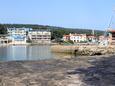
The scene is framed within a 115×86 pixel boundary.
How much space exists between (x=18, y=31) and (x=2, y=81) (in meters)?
168

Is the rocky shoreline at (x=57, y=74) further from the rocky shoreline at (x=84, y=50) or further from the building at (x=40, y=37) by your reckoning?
the building at (x=40, y=37)

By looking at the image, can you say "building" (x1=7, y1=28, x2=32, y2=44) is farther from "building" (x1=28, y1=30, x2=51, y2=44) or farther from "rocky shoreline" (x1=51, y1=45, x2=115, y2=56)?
"rocky shoreline" (x1=51, y1=45, x2=115, y2=56)

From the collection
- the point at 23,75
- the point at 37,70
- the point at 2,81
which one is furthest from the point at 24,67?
the point at 2,81

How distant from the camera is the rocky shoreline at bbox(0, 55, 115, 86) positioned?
20.3 feet

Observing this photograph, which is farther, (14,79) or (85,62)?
(85,62)

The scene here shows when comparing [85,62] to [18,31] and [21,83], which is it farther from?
[18,31]

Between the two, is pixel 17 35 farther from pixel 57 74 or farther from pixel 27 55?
pixel 57 74

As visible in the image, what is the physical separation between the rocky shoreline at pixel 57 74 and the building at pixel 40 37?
160 meters

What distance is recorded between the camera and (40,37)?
173250 mm

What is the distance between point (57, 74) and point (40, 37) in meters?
167

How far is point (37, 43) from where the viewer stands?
172500mm

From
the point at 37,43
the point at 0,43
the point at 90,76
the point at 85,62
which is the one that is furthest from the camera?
the point at 37,43

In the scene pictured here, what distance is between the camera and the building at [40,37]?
559 feet

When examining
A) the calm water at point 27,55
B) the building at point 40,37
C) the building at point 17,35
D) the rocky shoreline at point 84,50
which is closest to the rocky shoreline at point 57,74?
the calm water at point 27,55
